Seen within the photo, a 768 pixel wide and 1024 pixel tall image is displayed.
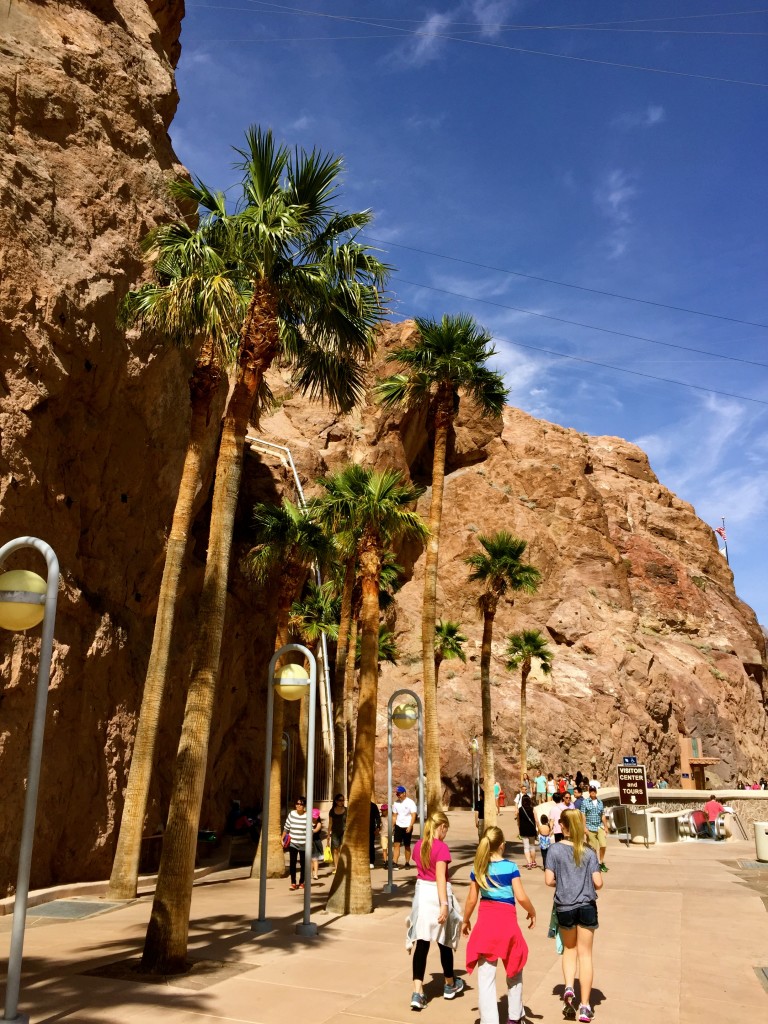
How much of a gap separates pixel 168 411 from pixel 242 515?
16216mm

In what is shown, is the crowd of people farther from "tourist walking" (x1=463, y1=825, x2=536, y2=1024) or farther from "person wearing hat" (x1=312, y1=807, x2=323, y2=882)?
"person wearing hat" (x1=312, y1=807, x2=323, y2=882)

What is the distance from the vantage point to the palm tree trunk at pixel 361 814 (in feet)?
39.0

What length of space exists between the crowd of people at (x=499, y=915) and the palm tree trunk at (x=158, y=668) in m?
7.44

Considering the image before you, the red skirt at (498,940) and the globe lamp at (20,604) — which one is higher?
the globe lamp at (20,604)

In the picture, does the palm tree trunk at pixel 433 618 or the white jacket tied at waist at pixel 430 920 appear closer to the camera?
the white jacket tied at waist at pixel 430 920

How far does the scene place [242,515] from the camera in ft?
116

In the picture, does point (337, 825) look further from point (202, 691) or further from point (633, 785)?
point (633, 785)

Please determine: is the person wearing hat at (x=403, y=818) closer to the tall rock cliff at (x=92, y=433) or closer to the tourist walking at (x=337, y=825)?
the tourist walking at (x=337, y=825)

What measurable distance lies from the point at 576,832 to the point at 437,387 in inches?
547

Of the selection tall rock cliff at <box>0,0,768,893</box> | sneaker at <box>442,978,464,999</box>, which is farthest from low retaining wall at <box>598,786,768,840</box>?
sneaker at <box>442,978,464,999</box>

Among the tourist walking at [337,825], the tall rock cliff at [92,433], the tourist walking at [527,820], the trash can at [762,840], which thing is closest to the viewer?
the tall rock cliff at [92,433]

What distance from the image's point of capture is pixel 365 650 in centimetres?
1338

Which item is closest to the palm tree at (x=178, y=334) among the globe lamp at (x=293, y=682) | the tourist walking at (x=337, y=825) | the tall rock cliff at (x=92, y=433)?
the tall rock cliff at (x=92, y=433)

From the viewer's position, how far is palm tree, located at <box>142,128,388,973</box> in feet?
26.8
